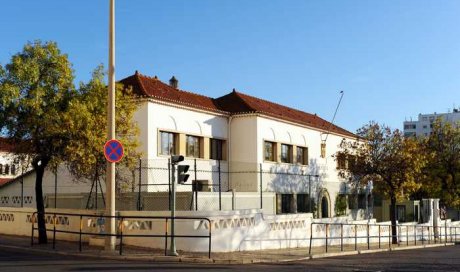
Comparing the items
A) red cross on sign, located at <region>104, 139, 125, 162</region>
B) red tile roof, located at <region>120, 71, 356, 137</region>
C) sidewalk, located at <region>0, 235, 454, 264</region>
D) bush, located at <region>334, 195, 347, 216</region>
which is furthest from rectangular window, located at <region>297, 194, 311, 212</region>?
red cross on sign, located at <region>104, 139, 125, 162</region>

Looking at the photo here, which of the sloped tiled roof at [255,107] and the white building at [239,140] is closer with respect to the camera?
the white building at [239,140]

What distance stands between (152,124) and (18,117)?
10.9m

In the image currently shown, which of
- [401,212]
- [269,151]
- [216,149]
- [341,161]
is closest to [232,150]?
[216,149]

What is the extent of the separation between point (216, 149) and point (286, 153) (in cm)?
607

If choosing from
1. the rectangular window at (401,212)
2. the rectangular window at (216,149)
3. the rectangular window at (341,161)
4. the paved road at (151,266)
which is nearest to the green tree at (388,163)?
the rectangular window at (341,161)

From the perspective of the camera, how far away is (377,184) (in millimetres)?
37719

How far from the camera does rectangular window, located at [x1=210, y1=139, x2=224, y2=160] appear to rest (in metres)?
36.0

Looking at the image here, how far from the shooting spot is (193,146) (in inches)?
1362

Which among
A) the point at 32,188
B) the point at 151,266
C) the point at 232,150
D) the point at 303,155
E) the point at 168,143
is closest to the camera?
the point at 151,266

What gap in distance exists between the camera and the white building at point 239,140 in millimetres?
31766

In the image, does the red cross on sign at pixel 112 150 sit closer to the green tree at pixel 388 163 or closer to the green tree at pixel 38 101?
the green tree at pixel 38 101

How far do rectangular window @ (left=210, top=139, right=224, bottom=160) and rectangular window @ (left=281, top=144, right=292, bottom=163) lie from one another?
4.93m

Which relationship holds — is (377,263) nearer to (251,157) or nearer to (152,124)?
(152,124)

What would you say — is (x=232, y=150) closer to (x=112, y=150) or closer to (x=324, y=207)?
(x=324, y=207)
